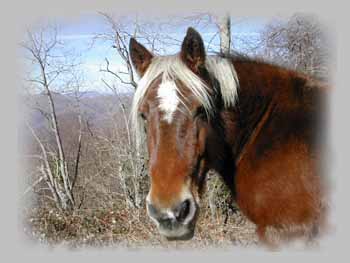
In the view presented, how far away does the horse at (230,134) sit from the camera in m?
3.21

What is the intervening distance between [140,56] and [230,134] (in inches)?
44.2

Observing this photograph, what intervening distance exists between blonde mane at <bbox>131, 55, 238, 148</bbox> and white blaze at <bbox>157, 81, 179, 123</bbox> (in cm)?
4

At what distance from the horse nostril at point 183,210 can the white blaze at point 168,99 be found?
65 cm

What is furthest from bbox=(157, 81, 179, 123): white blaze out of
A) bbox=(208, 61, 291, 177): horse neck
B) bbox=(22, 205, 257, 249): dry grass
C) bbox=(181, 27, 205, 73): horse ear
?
bbox=(22, 205, 257, 249): dry grass

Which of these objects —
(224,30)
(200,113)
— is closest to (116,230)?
(224,30)

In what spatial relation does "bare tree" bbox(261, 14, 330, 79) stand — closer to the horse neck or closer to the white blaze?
the horse neck

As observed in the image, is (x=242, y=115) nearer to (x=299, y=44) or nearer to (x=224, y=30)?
(x=224, y=30)

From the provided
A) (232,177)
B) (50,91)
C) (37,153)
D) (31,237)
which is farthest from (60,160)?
(232,177)

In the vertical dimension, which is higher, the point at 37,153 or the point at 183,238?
the point at 183,238

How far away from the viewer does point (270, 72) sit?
3.91 metres

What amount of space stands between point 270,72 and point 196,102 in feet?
3.13

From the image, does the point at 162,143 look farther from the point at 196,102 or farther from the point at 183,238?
the point at 183,238

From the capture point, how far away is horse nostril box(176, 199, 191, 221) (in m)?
3.05

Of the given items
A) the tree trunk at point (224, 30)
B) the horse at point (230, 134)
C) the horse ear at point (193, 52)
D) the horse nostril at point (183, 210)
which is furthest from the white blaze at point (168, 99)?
the tree trunk at point (224, 30)
